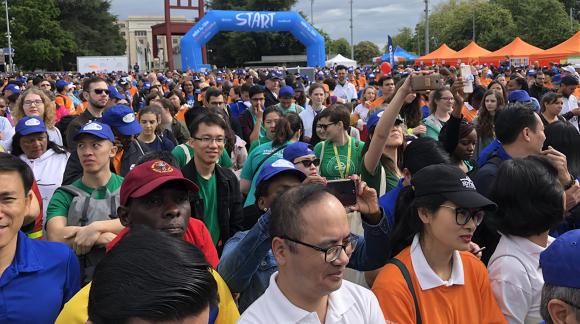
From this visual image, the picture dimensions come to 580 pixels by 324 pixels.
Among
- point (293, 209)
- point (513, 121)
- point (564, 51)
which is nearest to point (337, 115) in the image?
point (513, 121)

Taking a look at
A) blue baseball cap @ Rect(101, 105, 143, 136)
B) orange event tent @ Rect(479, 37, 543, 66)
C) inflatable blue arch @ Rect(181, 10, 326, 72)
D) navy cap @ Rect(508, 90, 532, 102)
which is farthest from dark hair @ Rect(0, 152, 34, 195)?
orange event tent @ Rect(479, 37, 543, 66)

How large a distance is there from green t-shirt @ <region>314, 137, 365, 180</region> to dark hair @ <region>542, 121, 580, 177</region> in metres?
1.62

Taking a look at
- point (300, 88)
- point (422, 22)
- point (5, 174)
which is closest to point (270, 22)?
point (300, 88)

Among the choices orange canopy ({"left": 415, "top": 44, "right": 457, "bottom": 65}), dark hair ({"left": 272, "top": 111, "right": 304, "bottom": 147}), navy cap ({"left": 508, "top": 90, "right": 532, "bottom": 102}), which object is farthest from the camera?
orange canopy ({"left": 415, "top": 44, "right": 457, "bottom": 65})

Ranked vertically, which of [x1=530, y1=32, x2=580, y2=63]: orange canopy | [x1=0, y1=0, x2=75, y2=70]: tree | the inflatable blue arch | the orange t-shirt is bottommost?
the orange t-shirt

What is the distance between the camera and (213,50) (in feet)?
206

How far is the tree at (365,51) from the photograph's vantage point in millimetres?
108344

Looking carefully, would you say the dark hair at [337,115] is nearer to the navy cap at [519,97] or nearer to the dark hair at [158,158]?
the dark hair at [158,158]

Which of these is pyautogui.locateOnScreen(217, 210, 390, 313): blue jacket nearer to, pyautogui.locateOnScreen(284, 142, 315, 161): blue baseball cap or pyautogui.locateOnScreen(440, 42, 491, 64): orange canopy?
pyautogui.locateOnScreen(284, 142, 315, 161): blue baseball cap

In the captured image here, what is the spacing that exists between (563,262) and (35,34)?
60.5 meters

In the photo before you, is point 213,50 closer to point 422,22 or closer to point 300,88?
point 422,22

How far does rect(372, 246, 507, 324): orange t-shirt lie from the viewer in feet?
6.88

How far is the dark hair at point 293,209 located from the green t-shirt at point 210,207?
162cm

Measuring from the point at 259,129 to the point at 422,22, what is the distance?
83105mm
